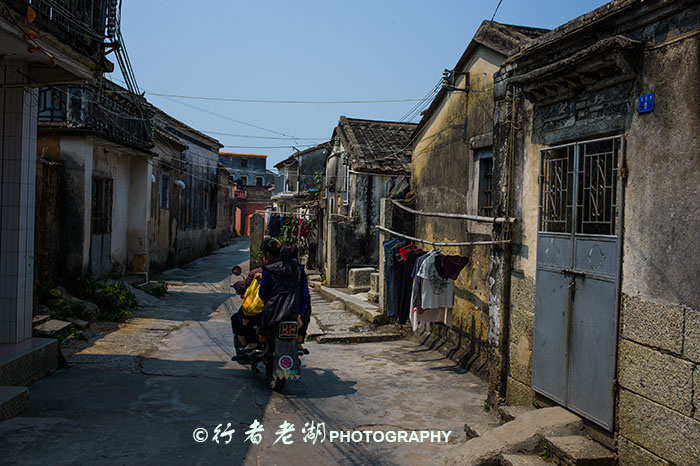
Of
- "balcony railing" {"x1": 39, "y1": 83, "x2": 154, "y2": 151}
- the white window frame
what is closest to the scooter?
"balcony railing" {"x1": 39, "y1": 83, "x2": 154, "y2": 151}

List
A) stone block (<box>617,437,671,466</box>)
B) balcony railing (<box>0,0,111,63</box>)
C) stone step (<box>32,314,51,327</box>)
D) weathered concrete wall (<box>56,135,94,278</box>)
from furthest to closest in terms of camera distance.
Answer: weathered concrete wall (<box>56,135,94,278</box>), stone step (<box>32,314,51,327</box>), balcony railing (<box>0,0,111,63</box>), stone block (<box>617,437,671,466</box>)

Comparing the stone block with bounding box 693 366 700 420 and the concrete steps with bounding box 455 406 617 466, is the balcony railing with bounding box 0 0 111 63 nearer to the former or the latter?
the concrete steps with bounding box 455 406 617 466

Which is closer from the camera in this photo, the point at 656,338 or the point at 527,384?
the point at 656,338

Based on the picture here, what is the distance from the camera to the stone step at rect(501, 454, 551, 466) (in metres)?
4.23

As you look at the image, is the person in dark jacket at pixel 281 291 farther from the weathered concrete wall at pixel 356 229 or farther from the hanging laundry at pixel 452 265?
the weathered concrete wall at pixel 356 229

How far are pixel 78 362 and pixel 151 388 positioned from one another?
1755 mm

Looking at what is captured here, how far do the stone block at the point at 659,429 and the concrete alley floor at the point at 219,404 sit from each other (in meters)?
1.65

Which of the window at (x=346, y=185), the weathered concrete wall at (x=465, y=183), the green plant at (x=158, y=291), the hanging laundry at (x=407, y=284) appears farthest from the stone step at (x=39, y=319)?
the window at (x=346, y=185)

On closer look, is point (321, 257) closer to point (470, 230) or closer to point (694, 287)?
point (470, 230)

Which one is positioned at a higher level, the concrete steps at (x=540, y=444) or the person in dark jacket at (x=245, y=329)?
the person in dark jacket at (x=245, y=329)

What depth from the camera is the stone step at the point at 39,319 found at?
28.0 feet

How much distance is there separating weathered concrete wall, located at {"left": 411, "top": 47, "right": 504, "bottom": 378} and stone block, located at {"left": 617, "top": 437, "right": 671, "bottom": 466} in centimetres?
349

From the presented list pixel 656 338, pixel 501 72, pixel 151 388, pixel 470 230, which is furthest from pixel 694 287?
pixel 151 388

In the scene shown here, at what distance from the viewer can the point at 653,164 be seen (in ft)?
13.0
